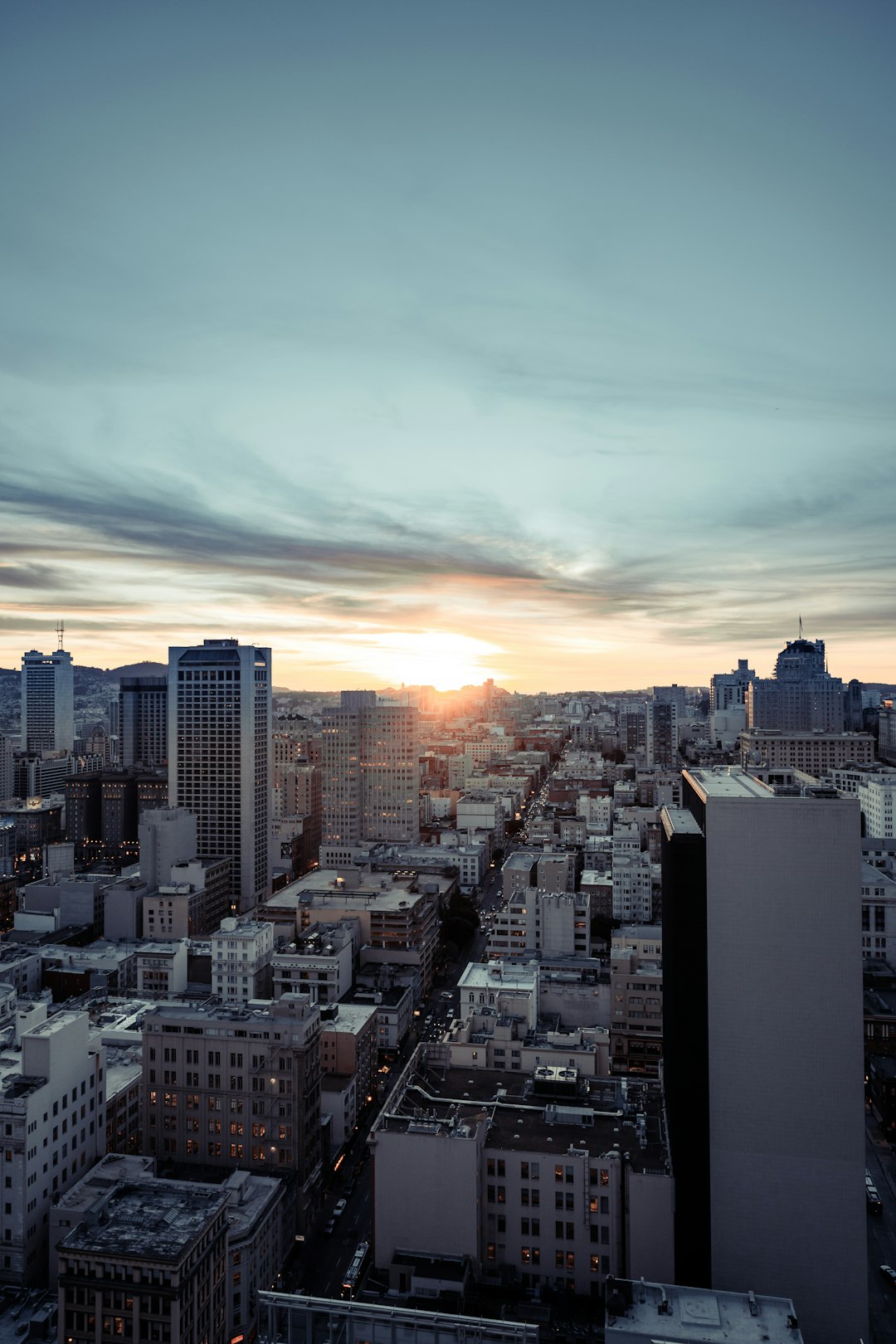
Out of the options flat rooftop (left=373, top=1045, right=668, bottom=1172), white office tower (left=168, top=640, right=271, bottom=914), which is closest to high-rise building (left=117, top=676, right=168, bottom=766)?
white office tower (left=168, top=640, right=271, bottom=914)

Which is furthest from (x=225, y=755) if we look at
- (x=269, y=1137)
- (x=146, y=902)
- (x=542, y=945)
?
(x=269, y=1137)

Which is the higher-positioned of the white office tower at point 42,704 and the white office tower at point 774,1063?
the white office tower at point 42,704

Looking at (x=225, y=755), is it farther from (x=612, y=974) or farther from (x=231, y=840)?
(x=612, y=974)

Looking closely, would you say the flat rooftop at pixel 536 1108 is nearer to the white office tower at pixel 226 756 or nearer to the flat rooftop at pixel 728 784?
the flat rooftop at pixel 728 784

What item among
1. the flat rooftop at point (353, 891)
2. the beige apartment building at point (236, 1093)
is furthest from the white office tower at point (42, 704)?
the beige apartment building at point (236, 1093)

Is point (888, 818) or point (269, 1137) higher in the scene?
point (888, 818)

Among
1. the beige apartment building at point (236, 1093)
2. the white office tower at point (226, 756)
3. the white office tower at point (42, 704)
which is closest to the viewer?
the beige apartment building at point (236, 1093)

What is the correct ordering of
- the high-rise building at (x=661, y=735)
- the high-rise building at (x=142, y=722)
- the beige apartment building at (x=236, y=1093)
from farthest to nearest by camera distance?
the high-rise building at (x=661, y=735)
the high-rise building at (x=142, y=722)
the beige apartment building at (x=236, y=1093)
